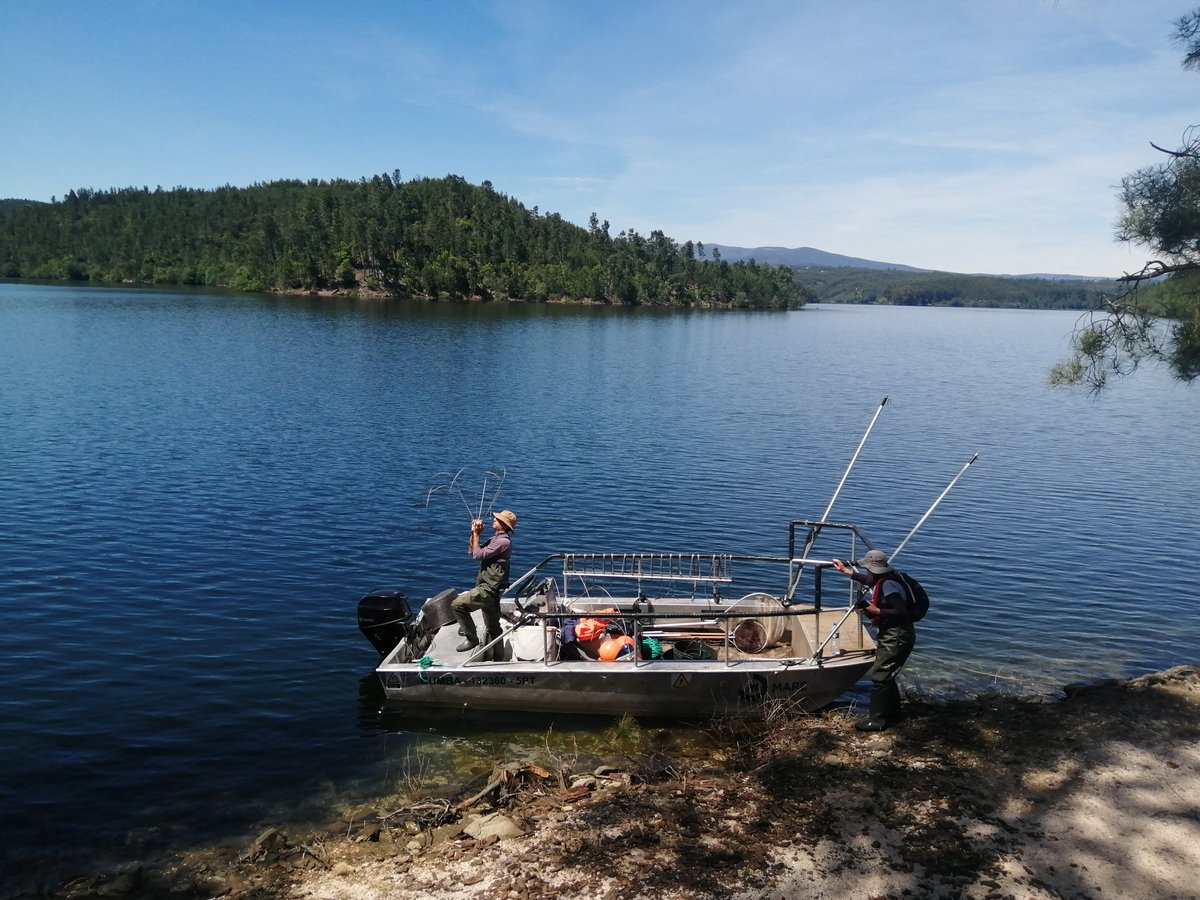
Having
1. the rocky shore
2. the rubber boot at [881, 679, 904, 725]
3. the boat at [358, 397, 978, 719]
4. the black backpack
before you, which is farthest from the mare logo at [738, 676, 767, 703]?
the black backpack

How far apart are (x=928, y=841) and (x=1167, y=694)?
6.96 meters

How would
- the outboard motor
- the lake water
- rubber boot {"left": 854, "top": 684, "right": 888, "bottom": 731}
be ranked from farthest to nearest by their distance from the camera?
the outboard motor < the lake water < rubber boot {"left": 854, "top": 684, "right": 888, "bottom": 731}

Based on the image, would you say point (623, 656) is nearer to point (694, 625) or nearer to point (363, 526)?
point (694, 625)

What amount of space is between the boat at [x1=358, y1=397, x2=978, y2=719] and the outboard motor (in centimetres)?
2

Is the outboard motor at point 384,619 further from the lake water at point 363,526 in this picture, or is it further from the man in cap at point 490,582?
the lake water at point 363,526

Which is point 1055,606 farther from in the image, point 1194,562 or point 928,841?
point 928,841

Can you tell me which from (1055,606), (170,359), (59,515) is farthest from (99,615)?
(170,359)

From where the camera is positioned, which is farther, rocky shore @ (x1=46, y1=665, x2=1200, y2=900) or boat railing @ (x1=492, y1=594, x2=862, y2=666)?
boat railing @ (x1=492, y1=594, x2=862, y2=666)

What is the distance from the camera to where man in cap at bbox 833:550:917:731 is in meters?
11.9

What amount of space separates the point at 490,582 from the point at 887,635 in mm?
6145

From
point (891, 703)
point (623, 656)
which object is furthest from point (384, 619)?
point (891, 703)

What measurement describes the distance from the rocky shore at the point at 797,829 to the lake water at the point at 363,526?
177cm

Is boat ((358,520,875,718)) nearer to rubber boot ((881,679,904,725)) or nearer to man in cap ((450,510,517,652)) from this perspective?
man in cap ((450,510,517,652))

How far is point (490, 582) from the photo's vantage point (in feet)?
44.3
